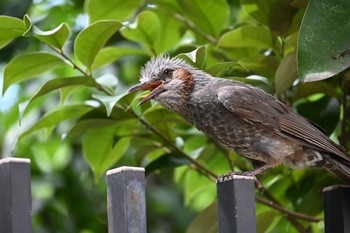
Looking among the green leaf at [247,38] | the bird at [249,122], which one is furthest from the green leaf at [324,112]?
the green leaf at [247,38]

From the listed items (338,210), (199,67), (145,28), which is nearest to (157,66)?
(145,28)

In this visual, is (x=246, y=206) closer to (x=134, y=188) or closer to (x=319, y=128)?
(x=134, y=188)

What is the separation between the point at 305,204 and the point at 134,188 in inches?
60.5

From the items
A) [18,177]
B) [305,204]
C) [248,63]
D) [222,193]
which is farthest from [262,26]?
[18,177]

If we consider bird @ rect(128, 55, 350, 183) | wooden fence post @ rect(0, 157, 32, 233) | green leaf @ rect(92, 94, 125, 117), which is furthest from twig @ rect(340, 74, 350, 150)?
wooden fence post @ rect(0, 157, 32, 233)

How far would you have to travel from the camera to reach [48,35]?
295 cm

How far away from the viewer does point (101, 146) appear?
3.52m

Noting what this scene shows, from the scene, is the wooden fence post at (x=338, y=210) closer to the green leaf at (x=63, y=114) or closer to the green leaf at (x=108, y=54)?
the green leaf at (x=63, y=114)

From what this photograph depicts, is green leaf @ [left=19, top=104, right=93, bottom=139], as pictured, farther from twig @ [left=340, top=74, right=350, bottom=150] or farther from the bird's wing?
twig @ [left=340, top=74, right=350, bottom=150]

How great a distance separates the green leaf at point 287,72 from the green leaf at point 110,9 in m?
0.82

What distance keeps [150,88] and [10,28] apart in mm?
640

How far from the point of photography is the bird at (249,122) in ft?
10.4

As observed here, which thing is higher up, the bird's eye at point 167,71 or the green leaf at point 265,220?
the bird's eye at point 167,71

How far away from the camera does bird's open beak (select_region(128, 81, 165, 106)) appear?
10.1 feet
